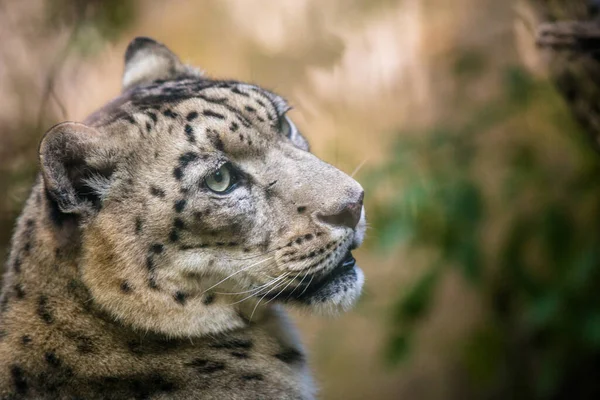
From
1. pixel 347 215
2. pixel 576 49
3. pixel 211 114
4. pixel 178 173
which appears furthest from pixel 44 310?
pixel 576 49

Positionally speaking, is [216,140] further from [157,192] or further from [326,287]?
[326,287]

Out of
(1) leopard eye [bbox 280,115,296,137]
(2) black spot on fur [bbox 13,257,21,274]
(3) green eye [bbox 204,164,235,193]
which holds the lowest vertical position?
(2) black spot on fur [bbox 13,257,21,274]

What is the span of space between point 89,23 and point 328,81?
2.01m

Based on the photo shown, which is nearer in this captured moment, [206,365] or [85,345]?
[85,345]

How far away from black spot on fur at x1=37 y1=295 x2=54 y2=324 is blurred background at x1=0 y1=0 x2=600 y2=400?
5.61 feet

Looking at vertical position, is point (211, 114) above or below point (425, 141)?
below

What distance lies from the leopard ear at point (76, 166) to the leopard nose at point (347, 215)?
2.52 ft

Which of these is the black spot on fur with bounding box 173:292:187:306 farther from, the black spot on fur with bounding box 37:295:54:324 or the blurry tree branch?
the blurry tree branch

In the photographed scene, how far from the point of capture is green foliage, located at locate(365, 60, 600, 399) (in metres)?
4.70

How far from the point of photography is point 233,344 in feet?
8.73

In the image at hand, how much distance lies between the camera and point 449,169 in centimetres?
509

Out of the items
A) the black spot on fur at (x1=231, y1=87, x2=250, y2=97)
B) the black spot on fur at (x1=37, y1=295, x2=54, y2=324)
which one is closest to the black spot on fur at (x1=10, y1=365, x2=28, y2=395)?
the black spot on fur at (x1=37, y1=295, x2=54, y2=324)

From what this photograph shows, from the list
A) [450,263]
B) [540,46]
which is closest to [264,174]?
[540,46]

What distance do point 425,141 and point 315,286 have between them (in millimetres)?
2776
